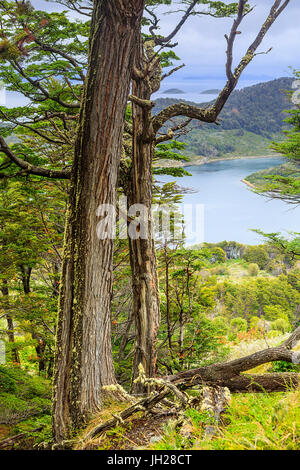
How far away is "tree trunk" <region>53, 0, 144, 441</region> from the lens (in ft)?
7.29

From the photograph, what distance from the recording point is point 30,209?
285 inches

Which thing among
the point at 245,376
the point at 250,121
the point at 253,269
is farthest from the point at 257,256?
the point at 245,376

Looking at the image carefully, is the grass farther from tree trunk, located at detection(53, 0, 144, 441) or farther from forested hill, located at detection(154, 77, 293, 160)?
forested hill, located at detection(154, 77, 293, 160)

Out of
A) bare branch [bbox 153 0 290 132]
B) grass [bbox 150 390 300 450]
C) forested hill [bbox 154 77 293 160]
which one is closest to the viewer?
grass [bbox 150 390 300 450]

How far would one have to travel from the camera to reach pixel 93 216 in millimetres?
2334

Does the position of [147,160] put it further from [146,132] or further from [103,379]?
[103,379]

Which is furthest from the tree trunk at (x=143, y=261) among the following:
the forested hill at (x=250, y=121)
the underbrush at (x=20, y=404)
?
the forested hill at (x=250, y=121)

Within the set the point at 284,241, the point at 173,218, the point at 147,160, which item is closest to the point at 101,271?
the point at 147,160

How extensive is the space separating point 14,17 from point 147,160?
2.51m

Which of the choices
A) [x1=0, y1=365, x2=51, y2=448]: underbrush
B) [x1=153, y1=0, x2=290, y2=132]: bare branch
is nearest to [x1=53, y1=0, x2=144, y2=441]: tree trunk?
[x1=0, y1=365, x2=51, y2=448]: underbrush

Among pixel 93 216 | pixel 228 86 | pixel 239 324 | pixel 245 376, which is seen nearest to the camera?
pixel 93 216

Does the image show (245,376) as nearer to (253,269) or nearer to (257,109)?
(257,109)

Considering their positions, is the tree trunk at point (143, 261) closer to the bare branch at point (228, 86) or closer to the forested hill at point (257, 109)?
the bare branch at point (228, 86)

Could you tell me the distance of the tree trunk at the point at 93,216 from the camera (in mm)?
2221
